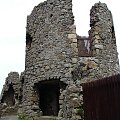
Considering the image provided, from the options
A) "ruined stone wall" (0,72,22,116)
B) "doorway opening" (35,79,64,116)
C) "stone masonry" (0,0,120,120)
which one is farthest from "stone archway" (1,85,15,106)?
"stone masonry" (0,0,120,120)

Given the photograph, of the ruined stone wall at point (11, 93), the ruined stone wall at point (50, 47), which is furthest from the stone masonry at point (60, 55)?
the ruined stone wall at point (11, 93)

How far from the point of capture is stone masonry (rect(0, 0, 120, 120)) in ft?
36.2

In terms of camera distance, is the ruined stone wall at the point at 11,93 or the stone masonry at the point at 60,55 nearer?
the stone masonry at the point at 60,55

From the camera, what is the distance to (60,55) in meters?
11.4

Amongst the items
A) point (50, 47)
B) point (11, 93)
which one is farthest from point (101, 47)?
point (11, 93)

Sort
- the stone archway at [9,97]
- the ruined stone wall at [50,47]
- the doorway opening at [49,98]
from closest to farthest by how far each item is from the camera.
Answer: the ruined stone wall at [50,47] → the doorway opening at [49,98] → the stone archway at [9,97]

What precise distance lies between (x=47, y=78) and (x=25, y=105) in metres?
1.61

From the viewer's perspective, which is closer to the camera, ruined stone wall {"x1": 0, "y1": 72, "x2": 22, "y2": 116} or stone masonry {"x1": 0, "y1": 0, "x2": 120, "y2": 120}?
stone masonry {"x1": 0, "y1": 0, "x2": 120, "y2": 120}

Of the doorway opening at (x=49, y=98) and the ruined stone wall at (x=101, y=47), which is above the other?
the ruined stone wall at (x=101, y=47)

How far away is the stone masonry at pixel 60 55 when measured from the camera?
11047 mm

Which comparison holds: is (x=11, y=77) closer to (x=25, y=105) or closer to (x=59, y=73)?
(x=25, y=105)

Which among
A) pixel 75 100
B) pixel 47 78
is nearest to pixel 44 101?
pixel 47 78

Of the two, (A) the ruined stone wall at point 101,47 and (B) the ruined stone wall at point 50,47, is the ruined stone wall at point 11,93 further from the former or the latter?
(A) the ruined stone wall at point 101,47

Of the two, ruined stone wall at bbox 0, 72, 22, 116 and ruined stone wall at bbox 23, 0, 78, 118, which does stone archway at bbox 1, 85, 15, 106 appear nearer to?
ruined stone wall at bbox 0, 72, 22, 116
